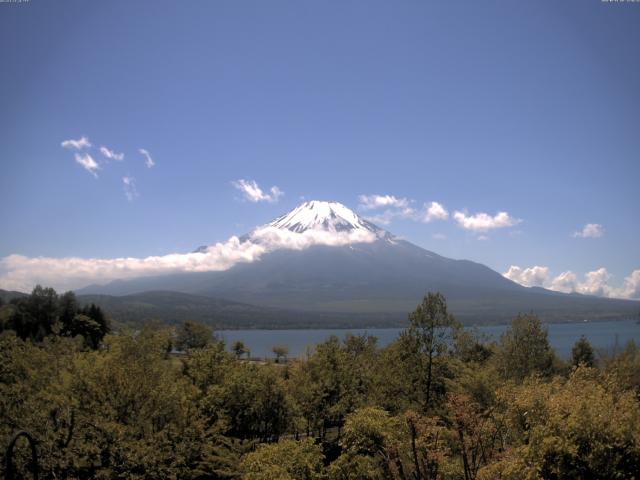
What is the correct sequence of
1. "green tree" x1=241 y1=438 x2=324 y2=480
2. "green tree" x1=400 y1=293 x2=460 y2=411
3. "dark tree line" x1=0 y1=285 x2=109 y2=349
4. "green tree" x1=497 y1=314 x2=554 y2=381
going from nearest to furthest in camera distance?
"green tree" x1=241 y1=438 x2=324 y2=480
"green tree" x1=400 y1=293 x2=460 y2=411
"green tree" x1=497 y1=314 x2=554 y2=381
"dark tree line" x1=0 y1=285 x2=109 y2=349

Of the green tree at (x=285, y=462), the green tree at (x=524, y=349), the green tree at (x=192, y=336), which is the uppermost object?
the green tree at (x=524, y=349)

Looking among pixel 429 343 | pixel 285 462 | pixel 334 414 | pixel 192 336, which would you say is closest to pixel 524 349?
pixel 429 343

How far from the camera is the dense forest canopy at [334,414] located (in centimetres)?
1369

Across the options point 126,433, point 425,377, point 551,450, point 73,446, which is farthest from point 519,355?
point 73,446

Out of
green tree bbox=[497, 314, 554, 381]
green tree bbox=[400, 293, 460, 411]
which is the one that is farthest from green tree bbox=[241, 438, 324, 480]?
green tree bbox=[497, 314, 554, 381]

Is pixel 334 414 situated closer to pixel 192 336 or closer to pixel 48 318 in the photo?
pixel 192 336

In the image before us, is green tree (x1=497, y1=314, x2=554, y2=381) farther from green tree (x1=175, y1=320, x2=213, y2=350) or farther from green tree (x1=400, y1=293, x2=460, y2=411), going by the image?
green tree (x1=175, y1=320, x2=213, y2=350)

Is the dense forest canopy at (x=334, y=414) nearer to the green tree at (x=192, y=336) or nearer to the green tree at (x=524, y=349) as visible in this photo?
the green tree at (x=524, y=349)

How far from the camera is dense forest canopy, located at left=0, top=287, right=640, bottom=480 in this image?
13.7m

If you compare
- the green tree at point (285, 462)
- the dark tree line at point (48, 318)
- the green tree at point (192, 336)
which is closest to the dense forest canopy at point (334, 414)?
the green tree at point (285, 462)

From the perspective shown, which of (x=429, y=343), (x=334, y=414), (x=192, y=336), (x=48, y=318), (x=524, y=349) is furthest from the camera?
(x=192, y=336)

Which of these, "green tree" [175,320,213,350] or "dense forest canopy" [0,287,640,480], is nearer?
"dense forest canopy" [0,287,640,480]

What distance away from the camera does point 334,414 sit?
88.6 ft

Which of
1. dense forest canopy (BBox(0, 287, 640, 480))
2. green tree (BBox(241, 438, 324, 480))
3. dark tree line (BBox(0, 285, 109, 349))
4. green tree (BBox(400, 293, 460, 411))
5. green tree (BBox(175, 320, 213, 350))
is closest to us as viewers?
dense forest canopy (BBox(0, 287, 640, 480))
